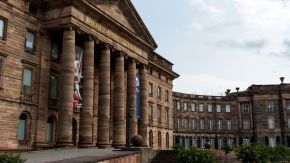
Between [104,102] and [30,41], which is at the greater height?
[30,41]

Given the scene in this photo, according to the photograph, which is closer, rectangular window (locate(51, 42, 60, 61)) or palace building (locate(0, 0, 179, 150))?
palace building (locate(0, 0, 179, 150))

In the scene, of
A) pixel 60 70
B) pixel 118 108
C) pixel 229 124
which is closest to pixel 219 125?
pixel 229 124

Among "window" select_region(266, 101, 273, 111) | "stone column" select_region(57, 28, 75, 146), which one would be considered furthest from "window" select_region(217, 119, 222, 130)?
"stone column" select_region(57, 28, 75, 146)

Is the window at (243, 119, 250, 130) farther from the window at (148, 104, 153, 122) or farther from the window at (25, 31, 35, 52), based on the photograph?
the window at (25, 31, 35, 52)

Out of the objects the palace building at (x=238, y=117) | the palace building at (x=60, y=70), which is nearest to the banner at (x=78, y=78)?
the palace building at (x=60, y=70)

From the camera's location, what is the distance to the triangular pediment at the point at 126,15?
40625mm

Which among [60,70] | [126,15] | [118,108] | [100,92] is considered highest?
[126,15]

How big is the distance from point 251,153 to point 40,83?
1957cm

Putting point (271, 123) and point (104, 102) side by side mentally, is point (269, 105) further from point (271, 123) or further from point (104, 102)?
point (104, 102)

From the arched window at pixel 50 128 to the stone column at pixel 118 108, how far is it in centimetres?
763

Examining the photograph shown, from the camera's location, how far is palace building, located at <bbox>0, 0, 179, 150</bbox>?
106 feet

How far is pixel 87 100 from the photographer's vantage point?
35.9 metres

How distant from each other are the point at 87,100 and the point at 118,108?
6723 millimetres

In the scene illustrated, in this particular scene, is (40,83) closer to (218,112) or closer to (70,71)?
(70,71)
